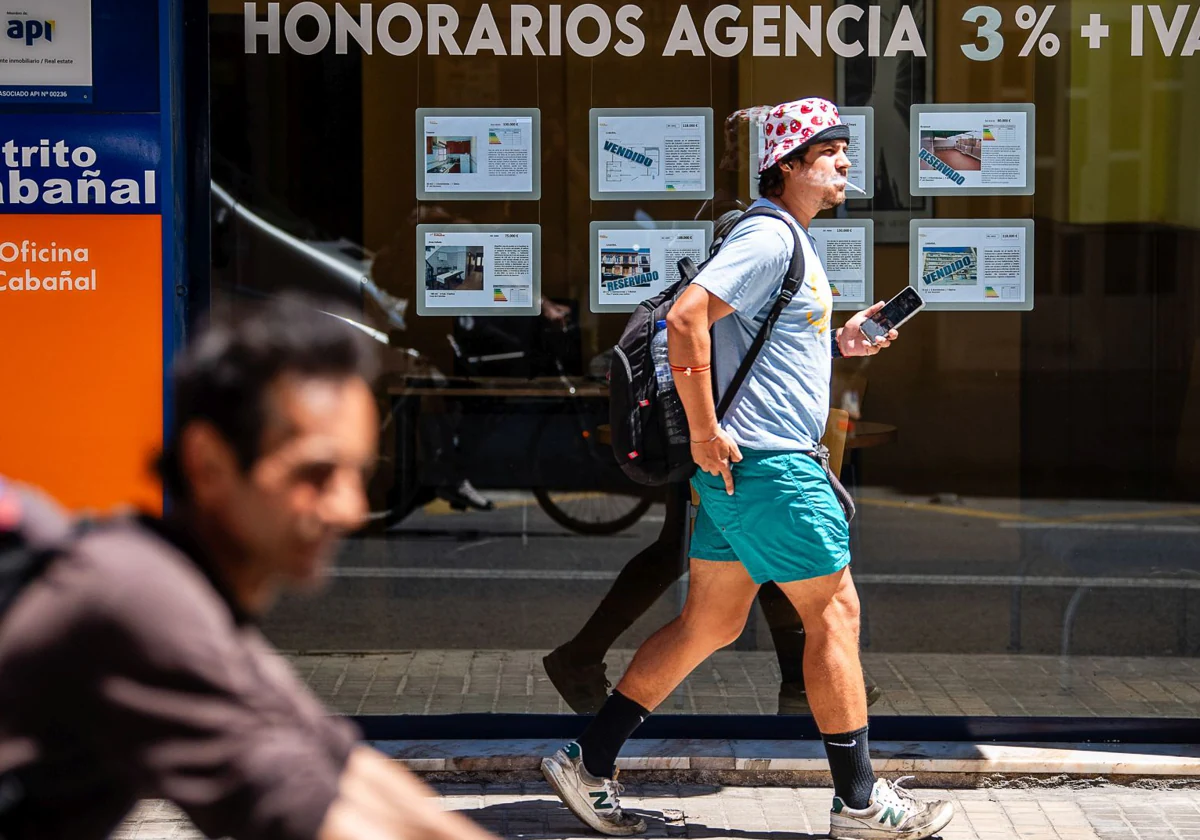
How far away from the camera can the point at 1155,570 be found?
5.94 metres

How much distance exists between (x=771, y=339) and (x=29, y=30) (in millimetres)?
2568

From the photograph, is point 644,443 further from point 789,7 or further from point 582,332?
point 789,7

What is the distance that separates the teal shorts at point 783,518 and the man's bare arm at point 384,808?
2455 millimetres

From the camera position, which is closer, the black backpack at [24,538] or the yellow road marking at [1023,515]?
the black backpack at [24,538]

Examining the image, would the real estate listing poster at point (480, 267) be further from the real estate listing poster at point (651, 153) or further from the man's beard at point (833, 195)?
the man's beard at point (833, 195)

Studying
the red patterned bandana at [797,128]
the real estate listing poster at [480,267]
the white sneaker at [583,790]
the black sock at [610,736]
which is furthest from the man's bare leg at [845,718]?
the real estate listing poster at [480,267]

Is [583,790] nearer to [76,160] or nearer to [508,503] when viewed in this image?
[508,503]

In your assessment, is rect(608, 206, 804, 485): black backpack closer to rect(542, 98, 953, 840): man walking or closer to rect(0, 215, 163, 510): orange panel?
rect(542, 98, 953, 840): man walking

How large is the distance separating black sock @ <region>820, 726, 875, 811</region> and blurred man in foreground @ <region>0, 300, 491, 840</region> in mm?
2772

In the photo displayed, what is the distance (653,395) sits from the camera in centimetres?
450

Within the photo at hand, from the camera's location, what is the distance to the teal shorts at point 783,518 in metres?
4.30

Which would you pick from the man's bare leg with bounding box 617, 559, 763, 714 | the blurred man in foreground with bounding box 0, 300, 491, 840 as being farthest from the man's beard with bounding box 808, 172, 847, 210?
the blurred man in foreground with bounding box 0, 300, 491, 840

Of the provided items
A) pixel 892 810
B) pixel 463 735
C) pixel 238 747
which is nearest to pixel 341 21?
pixel 463 735

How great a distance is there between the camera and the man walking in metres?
4.30
